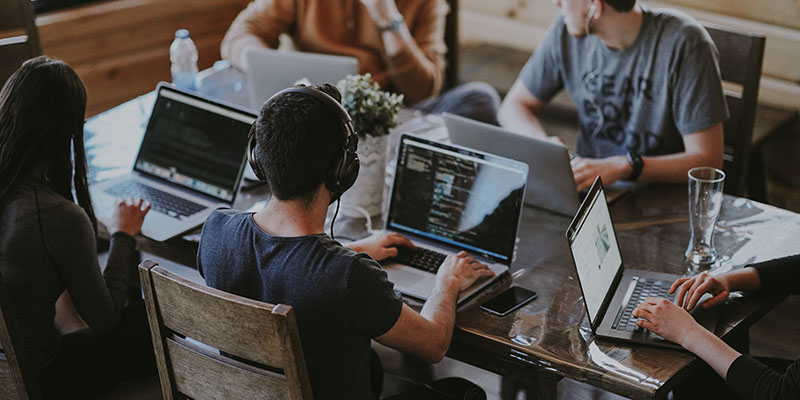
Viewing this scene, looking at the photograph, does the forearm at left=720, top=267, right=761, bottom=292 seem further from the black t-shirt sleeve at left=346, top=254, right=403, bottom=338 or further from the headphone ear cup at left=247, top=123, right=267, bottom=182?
the headphone ear cup at left=247, top=123, right=267, bottom=182

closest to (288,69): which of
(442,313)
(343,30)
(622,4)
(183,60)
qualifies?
(183,60)

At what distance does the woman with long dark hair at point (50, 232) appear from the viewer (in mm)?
1750

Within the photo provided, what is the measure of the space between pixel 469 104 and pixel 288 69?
980mm

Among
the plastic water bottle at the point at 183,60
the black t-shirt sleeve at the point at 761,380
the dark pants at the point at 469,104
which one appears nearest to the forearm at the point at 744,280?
the black t-shirt sleeve at the point at 761,380

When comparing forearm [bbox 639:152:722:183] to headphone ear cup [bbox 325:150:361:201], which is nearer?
headphone ear cup [bbox 325:150:361:201]

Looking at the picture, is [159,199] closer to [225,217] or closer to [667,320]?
[225,217]

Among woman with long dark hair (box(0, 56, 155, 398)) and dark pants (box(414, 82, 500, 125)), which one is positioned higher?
woman with long dark hair (box(0, 56, 155, 398))

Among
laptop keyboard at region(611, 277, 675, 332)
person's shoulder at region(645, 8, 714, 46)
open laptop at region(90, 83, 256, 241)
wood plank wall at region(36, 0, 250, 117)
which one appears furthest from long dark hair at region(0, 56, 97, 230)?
wood plank wall at region(36, 0, 250, 117)

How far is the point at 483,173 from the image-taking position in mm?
1904

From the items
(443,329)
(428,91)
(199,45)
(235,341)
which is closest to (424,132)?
(428,91)

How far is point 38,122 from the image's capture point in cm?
175

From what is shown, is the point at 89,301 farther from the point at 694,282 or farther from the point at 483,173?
the point at 694,282

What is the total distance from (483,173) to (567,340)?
1.48ft

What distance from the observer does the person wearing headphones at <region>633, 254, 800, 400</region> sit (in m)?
1.51
